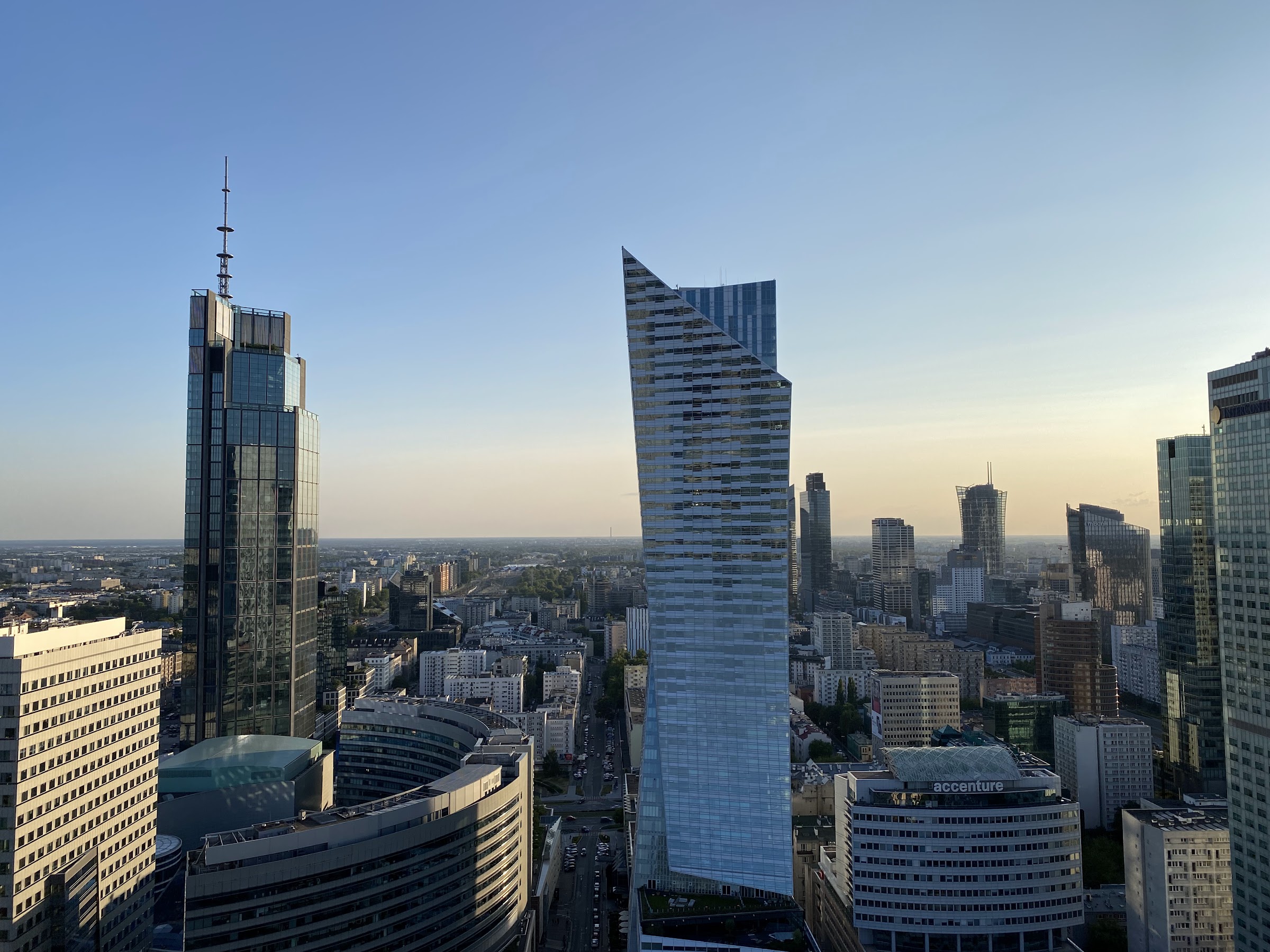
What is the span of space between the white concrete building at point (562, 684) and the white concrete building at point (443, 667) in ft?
42.5

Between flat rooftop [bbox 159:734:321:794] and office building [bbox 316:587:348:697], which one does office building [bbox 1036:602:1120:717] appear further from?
office building [bbox 316:587:348:697]

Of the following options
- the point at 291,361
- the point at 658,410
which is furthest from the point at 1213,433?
the point at 291,361

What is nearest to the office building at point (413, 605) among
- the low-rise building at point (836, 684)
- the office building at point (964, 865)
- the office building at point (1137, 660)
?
the low-rise building at point (836, 684)

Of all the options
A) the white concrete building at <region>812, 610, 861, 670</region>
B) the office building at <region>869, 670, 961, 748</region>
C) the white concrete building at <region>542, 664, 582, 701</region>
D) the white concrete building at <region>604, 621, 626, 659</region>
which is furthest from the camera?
the white concrete building at <region>604, 621, 626, 659</region>

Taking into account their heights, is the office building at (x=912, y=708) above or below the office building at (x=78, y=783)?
below

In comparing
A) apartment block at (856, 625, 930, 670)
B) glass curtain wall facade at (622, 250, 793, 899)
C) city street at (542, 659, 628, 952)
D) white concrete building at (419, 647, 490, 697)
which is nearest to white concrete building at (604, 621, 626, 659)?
white concrete building at (419, 647, 490, 697)

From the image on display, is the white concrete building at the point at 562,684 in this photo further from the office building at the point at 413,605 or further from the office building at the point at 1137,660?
the office building at the point at 1137,660

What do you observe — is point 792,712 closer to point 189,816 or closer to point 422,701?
point 422,701

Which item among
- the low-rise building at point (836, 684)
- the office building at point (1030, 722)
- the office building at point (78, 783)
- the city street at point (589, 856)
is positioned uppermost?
the office building at point (78, 783)

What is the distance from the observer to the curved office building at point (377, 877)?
3450cm

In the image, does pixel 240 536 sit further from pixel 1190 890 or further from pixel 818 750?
pixel 1190 890

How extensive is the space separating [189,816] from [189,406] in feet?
107

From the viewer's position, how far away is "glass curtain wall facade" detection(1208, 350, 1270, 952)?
39312 millimetres

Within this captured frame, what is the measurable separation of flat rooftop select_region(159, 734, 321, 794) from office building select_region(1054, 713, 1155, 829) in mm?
66984
